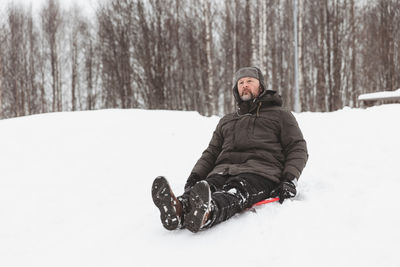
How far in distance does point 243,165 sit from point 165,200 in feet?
3.04

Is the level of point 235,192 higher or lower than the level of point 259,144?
lower

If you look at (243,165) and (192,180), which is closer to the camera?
(243,165)

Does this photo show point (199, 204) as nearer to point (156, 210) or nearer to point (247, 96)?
point (156, 210)

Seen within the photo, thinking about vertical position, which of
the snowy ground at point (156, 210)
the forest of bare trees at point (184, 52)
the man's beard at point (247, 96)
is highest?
the forest of bare trees at point (184, 52)

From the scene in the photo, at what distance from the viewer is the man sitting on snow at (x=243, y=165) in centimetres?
224

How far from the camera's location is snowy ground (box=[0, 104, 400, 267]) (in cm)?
204

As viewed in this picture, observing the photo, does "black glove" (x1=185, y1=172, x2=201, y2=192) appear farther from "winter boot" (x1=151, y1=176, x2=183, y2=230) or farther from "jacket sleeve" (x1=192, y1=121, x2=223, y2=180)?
"winter boot" (x1=151, y1=176, x2=183, y2=230)

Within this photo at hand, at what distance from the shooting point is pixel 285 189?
259 centimetres

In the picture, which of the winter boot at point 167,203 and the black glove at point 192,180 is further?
the black glove at point 192,180

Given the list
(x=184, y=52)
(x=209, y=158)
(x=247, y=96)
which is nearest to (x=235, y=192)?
(x=209, y=158)

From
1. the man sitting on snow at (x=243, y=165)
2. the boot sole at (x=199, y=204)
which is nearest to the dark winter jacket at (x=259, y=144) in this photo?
the man sitting on snow at (x=243, y=165)

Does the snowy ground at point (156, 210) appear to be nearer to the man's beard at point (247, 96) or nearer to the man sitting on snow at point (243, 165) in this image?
the man sitting on snow at point (243, 165)

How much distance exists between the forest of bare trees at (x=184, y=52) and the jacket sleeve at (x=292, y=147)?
8.59 meters

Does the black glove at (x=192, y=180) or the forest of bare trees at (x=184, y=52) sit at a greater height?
the forest of bare trees at (x=184, y=52)
